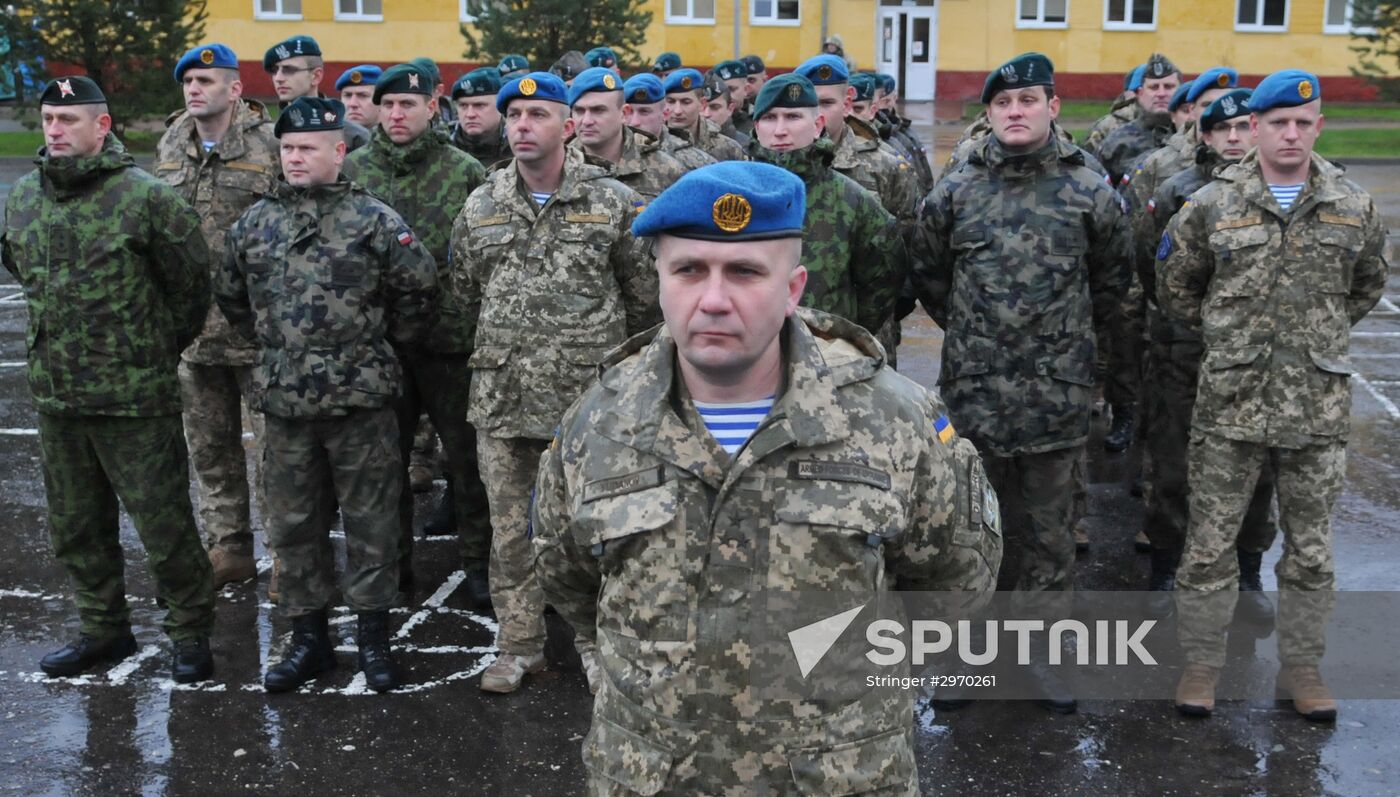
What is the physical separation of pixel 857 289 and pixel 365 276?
2.11 m

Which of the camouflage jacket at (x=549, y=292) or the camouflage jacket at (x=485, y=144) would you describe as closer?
the camouflage jacket at (x=549, y=292)

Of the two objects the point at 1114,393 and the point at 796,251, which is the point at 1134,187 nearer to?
the point at 1114,393

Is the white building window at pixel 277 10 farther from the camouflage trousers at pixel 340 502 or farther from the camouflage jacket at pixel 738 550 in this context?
the camouflage jacket at pixel 738 550

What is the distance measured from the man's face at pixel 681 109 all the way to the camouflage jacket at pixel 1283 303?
5.48 meters

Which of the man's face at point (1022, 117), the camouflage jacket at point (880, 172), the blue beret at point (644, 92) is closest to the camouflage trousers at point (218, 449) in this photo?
the blue beret at point (644, 92)

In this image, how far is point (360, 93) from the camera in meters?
9.53

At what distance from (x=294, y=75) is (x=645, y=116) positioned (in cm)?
216

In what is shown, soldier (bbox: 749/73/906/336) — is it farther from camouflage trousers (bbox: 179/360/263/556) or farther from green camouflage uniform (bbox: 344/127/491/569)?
camouflage trousers (bbox: 179/360/263/556)

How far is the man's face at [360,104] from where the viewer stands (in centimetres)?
954

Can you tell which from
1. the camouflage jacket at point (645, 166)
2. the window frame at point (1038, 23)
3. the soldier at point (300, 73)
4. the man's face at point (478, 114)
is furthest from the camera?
the window frame at point (1038, 23)

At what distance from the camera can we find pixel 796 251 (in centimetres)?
305

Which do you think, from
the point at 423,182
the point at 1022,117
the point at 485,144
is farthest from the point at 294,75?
the point at 1022,117

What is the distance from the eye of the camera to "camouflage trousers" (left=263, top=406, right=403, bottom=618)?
5.94m

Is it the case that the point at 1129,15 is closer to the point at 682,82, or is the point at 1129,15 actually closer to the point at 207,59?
the point at 682,82
